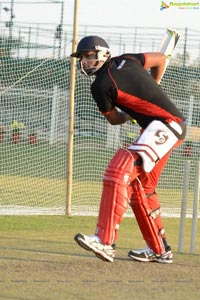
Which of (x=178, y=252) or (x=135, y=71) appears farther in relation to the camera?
(x=178, y=252)

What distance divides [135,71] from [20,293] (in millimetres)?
2166

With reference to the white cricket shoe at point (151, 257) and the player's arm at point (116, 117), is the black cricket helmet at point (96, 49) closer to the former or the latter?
the player's arm at point (116, 117)

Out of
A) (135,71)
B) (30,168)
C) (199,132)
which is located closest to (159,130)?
(135,71)

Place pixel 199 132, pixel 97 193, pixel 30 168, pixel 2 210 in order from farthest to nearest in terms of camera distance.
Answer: pixel 30 168
pixel 199 132
pixel 97 193
pixel 2 210

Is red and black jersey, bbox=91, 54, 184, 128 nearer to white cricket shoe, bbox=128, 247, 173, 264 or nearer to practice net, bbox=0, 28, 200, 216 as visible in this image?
white cricket shoe, bbox=128, 247, 173, 264

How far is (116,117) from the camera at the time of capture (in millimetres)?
7836

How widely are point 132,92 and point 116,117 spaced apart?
377 mm

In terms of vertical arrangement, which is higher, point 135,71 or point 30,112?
point 135,71

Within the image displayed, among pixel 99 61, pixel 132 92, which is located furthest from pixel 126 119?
pixel 99 61

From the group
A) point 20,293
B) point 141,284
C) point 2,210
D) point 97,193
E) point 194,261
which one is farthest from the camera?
point 97,193

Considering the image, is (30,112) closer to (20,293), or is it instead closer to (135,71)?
(135,71)

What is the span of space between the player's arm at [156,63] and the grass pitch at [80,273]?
5.30 ft

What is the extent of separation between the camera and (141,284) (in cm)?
695

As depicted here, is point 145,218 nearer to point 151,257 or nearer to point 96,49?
point 151,257
